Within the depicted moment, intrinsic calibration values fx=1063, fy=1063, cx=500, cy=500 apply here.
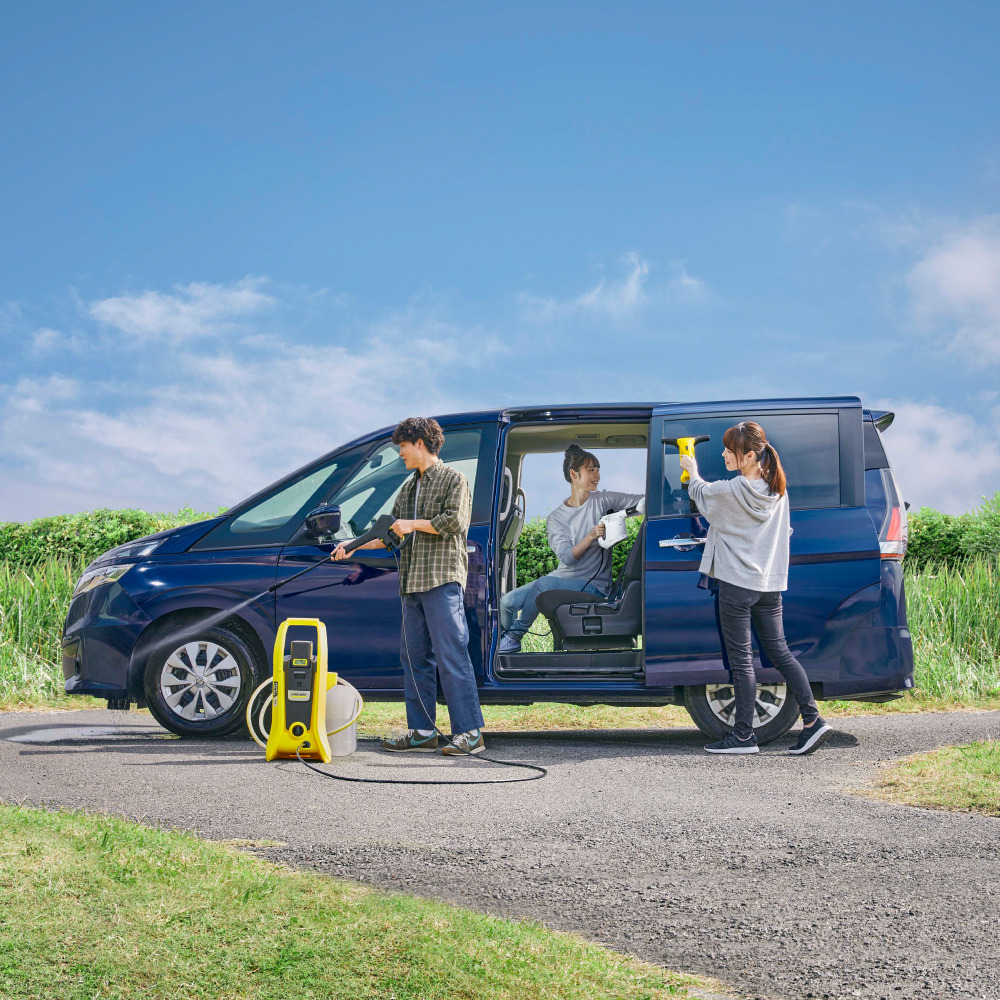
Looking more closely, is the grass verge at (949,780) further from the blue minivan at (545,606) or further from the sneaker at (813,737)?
the blue minivan at (545,606)

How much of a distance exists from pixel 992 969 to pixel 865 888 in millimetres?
731

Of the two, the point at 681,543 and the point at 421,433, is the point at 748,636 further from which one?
the point at 421,433

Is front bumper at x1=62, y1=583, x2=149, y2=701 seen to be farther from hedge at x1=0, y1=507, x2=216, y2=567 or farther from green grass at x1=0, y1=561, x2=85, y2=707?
hedge at x1=0, y1=507, x2=216, y2=567

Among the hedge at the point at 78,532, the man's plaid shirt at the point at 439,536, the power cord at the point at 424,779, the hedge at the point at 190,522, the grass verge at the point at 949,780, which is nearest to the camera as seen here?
the grass verge at the point at 949,780

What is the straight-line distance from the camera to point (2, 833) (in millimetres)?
3852

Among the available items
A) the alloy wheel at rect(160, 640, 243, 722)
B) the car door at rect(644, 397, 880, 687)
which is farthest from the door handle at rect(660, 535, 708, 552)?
the alloy wheel at rect(160, 640, 243, 722)

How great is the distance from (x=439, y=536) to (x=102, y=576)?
97.4 inches

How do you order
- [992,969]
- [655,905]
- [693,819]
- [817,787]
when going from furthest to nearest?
[817,787] < [693,819] < [655,905] < [992,969]

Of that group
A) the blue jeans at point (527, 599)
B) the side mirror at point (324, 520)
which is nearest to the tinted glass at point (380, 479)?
the side mirror at point (324, 520)

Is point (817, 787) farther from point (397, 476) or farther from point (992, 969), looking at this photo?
point (397, 476)

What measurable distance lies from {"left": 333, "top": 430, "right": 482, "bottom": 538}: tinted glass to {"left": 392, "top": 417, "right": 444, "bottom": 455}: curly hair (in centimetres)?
54

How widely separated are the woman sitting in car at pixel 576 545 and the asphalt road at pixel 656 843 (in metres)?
1.02

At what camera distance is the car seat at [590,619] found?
278 inches

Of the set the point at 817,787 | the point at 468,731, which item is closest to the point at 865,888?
the point at 817,787
